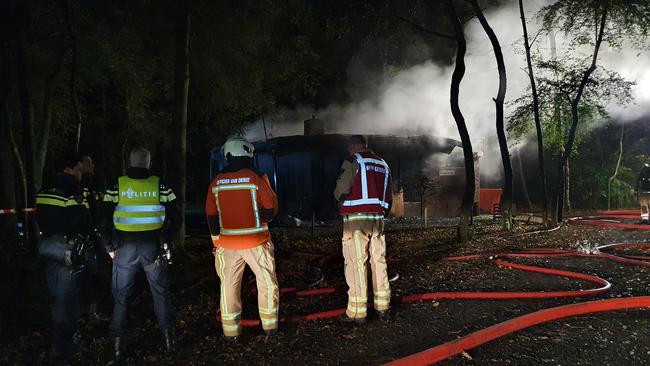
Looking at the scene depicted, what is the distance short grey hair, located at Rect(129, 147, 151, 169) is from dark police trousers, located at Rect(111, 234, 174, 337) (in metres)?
0.59

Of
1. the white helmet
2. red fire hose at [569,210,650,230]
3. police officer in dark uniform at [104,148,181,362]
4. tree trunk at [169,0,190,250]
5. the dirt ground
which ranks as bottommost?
the dirt ground

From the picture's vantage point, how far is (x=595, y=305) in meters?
4.63

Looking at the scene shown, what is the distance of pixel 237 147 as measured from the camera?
13.4 feet

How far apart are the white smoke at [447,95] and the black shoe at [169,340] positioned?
14455mm

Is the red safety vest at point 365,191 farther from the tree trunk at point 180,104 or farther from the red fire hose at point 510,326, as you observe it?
the tree trunk at point 180,104

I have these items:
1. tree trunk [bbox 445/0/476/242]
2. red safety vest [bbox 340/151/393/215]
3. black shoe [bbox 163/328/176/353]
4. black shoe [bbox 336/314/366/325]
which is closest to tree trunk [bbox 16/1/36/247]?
black shoe [bbox 163/328/176/353]

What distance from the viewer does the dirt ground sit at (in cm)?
374

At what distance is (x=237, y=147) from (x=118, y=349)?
189cm

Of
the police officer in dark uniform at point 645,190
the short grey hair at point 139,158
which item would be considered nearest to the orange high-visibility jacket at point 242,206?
the short grey hair at point 139,158

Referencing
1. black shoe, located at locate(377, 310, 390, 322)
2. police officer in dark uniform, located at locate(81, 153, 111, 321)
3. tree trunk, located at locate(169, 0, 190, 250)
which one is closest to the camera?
police officer in dark uniform, located at locate(81, 153, 111, 321)

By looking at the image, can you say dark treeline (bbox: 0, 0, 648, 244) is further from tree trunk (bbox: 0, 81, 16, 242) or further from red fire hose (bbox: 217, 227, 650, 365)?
red fire hose (bbox: 217, 227, 650, 365)

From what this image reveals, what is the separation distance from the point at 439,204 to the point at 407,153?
2.43 m

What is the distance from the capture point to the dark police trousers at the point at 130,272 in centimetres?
378

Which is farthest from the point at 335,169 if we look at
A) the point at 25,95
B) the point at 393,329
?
the point at 393,329
